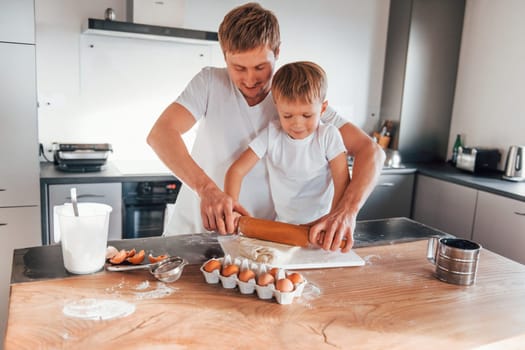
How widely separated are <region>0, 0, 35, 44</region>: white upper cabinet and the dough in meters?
1.78

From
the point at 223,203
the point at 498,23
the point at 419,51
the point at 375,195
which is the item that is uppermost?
the point at 498,23

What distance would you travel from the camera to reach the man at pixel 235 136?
1.21m

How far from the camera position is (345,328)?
869mm

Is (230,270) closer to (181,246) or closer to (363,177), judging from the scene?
(181,246)

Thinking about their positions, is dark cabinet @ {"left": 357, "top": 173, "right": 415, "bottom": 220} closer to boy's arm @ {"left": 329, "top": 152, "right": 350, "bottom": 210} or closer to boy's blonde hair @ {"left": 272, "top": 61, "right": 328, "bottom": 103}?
boy's arm @ {"left": 329, "top": 152, "right": 350, "bottom": 210}

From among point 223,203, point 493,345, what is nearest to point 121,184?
point 223,203

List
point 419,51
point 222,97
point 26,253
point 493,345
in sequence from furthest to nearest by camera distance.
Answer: point 419,51 → point 222,97 → point 26,253 → point 493,345

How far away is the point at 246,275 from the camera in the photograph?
0.99 m

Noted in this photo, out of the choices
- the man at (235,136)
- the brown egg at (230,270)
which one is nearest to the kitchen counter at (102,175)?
the man at (235,136)

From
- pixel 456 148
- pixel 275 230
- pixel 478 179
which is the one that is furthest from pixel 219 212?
pixel 456 148

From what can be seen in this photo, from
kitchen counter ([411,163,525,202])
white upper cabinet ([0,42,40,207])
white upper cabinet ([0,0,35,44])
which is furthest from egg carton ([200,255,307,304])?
kitchen counter ([411,163,525,202])

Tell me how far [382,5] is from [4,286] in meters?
3.30

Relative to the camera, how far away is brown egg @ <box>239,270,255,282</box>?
3.22ft

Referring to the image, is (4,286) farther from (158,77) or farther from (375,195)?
(375,195)
